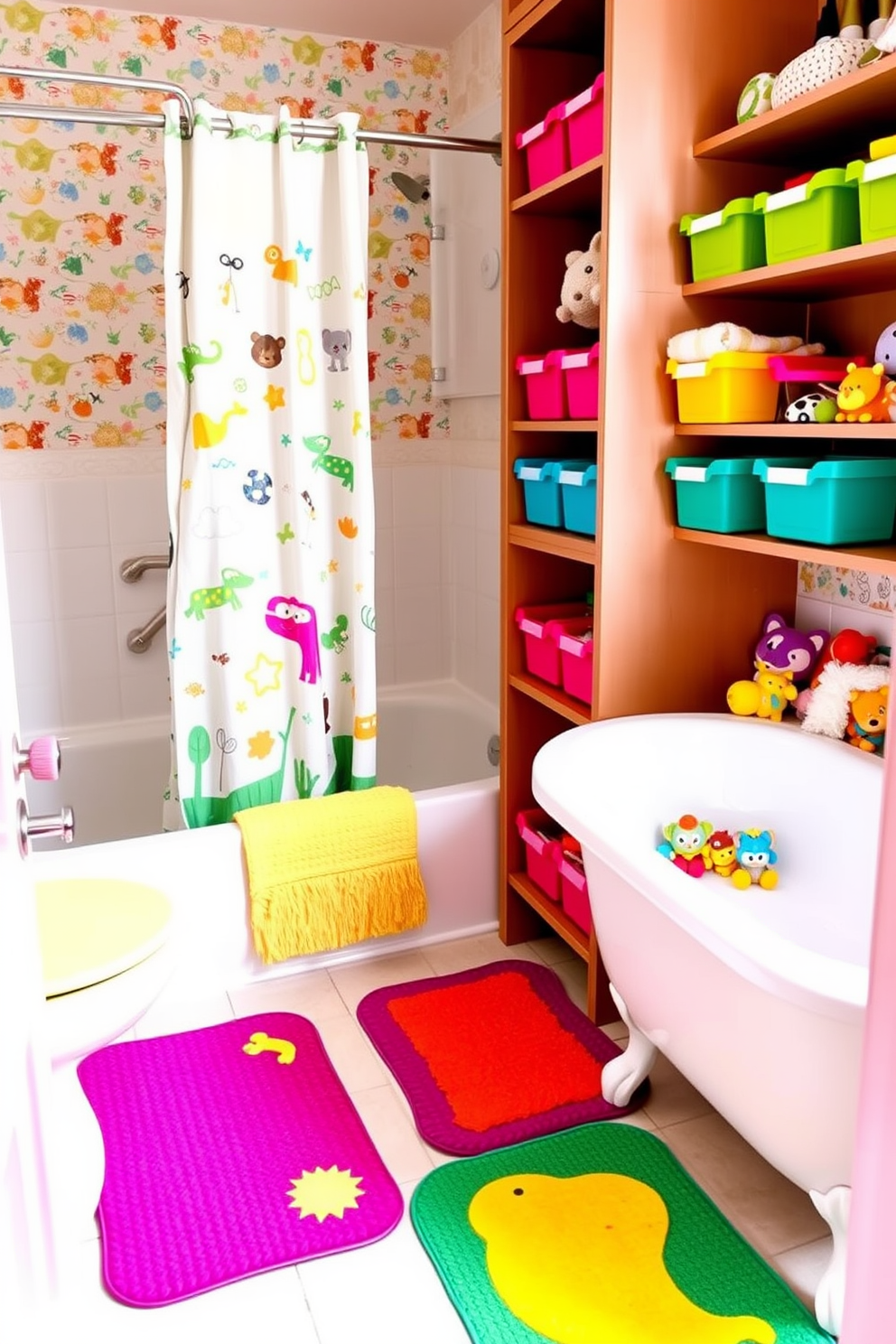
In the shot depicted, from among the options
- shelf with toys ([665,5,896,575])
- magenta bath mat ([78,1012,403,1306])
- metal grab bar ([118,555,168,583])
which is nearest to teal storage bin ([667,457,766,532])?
shelf with toys ([665,5,896,575])

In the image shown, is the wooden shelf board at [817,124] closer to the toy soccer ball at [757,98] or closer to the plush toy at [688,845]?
the toy soccer ball at [757,98]

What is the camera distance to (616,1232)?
1.69 m

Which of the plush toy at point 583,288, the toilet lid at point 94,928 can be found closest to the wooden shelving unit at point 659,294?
the plush toy at point 583,288

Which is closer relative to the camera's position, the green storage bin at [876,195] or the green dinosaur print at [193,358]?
the green storage bin at [876,195]

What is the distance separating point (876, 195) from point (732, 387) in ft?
1.28

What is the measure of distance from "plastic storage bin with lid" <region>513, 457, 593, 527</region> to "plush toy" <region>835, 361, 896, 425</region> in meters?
0.55

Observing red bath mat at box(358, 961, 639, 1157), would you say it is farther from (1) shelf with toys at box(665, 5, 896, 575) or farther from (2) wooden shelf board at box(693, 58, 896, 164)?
(2) wooden shelf board at box(693, 58, 896, 164)

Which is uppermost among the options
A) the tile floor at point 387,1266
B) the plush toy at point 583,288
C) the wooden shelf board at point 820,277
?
the plush toy at point 583,288

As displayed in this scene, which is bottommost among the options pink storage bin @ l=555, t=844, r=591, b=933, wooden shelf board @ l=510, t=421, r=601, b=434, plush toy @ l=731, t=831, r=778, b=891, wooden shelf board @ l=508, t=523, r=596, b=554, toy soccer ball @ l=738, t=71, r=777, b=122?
pink storage bin @ l=555, t=844, r=591, b=933

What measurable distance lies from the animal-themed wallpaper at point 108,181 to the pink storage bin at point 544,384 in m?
1.26

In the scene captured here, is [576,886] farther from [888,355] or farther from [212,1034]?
[888,355]

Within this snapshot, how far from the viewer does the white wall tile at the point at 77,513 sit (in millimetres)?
3088

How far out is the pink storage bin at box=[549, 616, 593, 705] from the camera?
7.20 ft

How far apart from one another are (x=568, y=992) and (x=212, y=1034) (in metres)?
0.76
